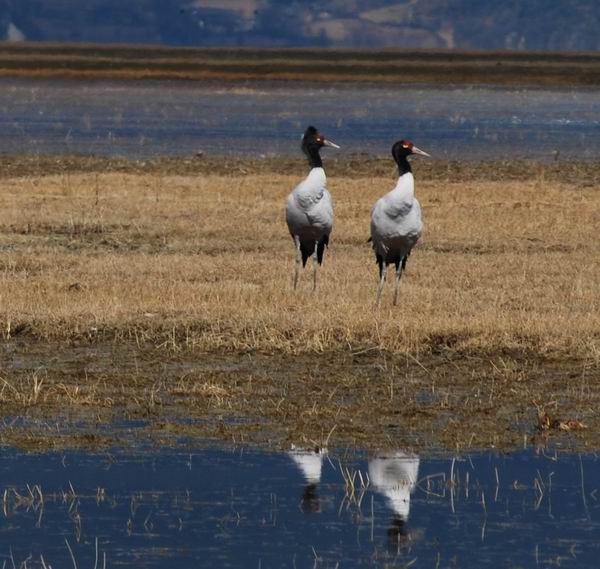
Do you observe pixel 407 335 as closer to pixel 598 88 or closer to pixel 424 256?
pixel 424 256

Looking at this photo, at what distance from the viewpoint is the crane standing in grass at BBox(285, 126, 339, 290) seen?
1488 centimetres

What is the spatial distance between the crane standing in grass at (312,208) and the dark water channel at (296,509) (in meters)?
5.53

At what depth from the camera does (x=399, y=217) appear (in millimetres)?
13820

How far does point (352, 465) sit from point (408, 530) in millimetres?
1178

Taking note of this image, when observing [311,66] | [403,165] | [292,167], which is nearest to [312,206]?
[403,165]

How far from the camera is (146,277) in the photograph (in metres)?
15.5

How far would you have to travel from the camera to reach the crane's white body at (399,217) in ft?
45.1

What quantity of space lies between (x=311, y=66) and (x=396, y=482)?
311ft

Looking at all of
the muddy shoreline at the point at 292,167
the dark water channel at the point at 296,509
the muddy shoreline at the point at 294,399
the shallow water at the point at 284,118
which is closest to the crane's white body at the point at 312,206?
the muddy shoreline at the point at 294,399

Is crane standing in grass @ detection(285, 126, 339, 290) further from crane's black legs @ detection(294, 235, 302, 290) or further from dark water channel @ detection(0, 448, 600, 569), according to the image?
dark water channel @ detection(0, 448, 600, 569)

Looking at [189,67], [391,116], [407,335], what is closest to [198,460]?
[407,335]

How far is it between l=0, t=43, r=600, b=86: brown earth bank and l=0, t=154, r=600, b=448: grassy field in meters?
69.9

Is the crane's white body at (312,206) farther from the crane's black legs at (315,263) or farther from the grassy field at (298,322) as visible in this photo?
the grassy field at (298,322)

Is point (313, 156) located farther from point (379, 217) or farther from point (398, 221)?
point (398, 221)
